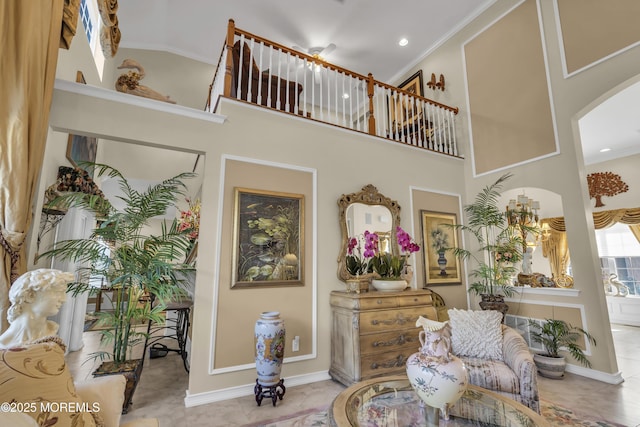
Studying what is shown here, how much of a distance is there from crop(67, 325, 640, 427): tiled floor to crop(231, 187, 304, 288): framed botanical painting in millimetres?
1103

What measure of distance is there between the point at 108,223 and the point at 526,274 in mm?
5251

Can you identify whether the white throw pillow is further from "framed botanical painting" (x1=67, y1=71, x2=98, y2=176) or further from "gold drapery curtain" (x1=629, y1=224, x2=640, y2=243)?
"gold drapery curtain" (x1=629, y1=224, x2=640, y2=243)

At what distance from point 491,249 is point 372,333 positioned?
2.46 meters

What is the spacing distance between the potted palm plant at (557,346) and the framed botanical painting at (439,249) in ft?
3.94

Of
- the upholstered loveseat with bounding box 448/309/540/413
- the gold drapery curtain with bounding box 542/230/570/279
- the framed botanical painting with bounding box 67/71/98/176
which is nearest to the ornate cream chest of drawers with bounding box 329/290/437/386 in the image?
the upholstered loveseat with bounding box 448/309/540/413

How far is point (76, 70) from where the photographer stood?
11.7 feet

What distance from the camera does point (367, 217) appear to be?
12.8ft

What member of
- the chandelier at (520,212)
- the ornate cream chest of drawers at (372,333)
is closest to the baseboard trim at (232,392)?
the ornate cream chest of drawers at (372,333)

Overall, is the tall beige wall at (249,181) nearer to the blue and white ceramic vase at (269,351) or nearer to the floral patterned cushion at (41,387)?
the blue and white ceramic vase at (269,351)

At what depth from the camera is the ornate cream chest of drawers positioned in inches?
117

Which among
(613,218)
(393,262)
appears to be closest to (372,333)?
(393,262)

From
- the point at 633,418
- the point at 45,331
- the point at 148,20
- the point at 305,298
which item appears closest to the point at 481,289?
the point at 633,418


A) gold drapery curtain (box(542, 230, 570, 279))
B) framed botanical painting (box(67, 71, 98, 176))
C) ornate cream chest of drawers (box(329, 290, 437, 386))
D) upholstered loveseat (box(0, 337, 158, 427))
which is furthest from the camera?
gold drapery curtain (box(542, 230, 570, 279))

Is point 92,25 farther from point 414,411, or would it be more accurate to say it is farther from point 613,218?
point 613,218
